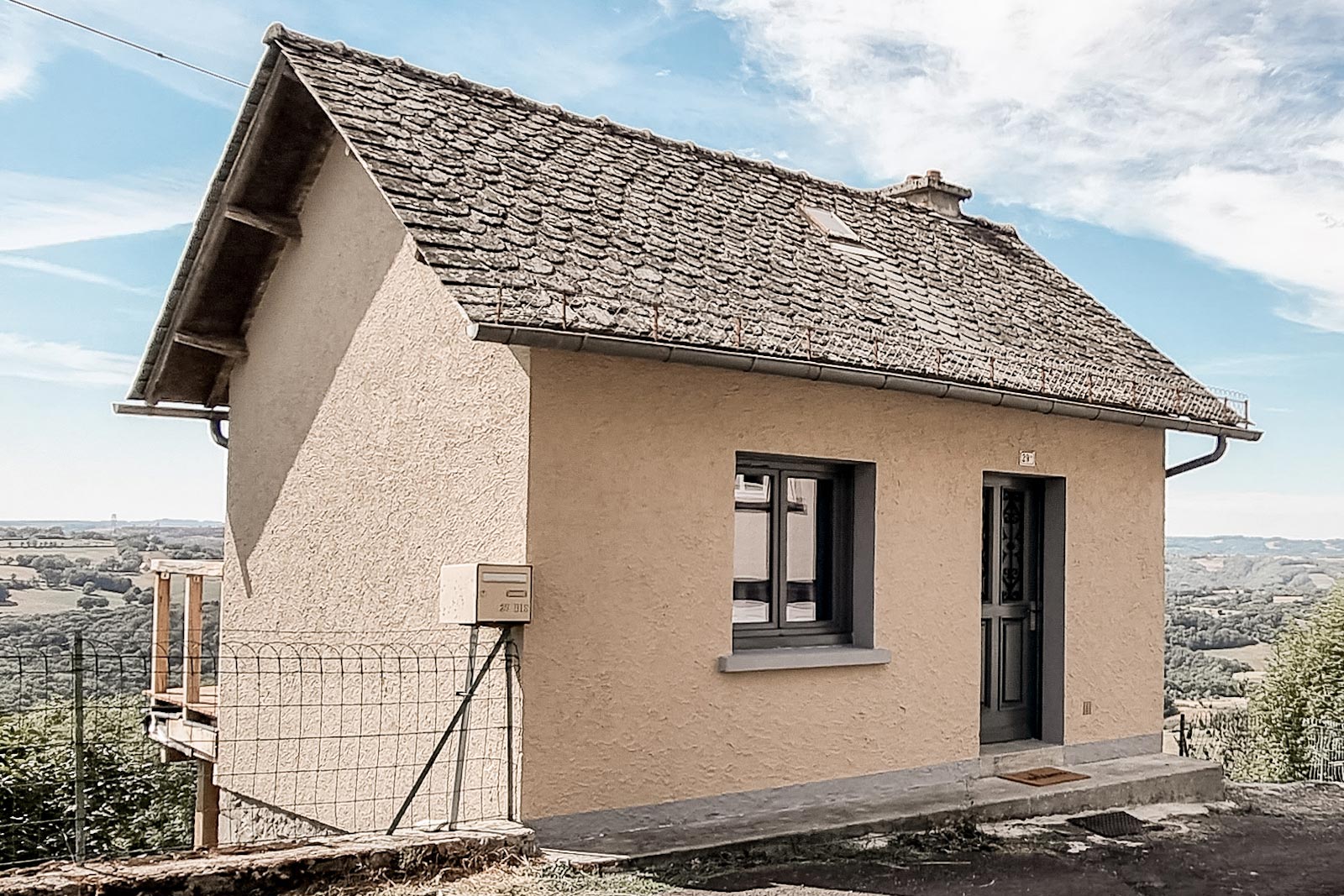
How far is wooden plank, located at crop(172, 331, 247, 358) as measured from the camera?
10500 millimetres

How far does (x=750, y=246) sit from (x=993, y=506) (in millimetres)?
2892

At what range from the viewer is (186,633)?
428 inches

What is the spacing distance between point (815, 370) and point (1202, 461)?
5137 mm

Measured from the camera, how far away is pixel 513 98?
1044cm

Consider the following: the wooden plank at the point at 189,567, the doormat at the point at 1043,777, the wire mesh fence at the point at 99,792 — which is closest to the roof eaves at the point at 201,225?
the wooden plank at the point at 189,567

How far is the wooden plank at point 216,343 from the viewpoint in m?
10.5

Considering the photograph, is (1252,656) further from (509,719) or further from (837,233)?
(509,719)

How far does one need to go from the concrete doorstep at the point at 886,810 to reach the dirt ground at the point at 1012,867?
0.10m

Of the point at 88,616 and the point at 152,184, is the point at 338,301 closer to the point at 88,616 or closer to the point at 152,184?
the point at 88,616

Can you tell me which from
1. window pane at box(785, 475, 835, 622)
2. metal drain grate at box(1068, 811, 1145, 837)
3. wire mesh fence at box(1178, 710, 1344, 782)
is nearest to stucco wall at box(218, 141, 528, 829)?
window pane at box(785, 475, 835, 622)

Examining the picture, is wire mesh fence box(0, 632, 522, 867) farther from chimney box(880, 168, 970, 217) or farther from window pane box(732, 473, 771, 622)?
chimney box(880, 168, 970, 217)

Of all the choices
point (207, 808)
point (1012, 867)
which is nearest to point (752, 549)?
point (1012, 867)

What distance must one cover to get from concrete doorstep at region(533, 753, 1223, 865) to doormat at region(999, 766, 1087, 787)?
10 centimetres

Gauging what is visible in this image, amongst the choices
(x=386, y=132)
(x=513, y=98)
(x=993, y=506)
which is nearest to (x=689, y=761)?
(x=993, y=506)
